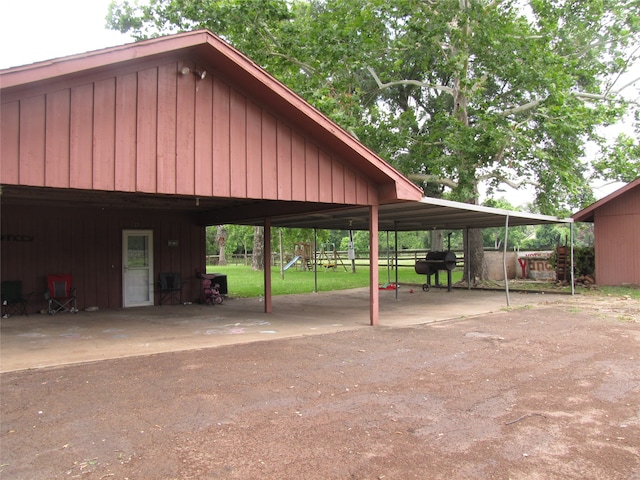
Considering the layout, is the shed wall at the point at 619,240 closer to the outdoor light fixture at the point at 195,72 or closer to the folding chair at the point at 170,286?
the folding chair at the point at 170,286

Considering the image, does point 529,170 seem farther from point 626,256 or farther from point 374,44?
point 374,44

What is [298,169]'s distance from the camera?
23.7 feet

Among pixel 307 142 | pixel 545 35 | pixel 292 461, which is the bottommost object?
pixel 292 461

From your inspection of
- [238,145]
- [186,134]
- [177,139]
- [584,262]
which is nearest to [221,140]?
[238,145]

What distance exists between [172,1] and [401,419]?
16.4 meters

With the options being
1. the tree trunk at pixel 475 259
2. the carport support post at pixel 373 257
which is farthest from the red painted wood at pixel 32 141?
the tree trunk at pixel 475 259

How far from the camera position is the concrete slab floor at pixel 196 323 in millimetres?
6454

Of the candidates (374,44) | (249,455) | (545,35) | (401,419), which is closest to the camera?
(249,455)

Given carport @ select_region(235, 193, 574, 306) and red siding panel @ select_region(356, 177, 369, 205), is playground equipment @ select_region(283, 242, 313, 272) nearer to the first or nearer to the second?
carport @ select_region(235, 193, 574, 306)

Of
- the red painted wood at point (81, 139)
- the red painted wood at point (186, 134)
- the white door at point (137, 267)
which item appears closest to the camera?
the red painted wood at point (81, 139)

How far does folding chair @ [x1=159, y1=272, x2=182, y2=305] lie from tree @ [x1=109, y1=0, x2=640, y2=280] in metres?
6.62

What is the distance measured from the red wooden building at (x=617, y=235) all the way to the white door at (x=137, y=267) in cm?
1320

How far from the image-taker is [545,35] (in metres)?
14.5

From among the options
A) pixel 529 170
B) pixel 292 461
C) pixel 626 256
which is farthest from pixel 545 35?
pixel 292 461
